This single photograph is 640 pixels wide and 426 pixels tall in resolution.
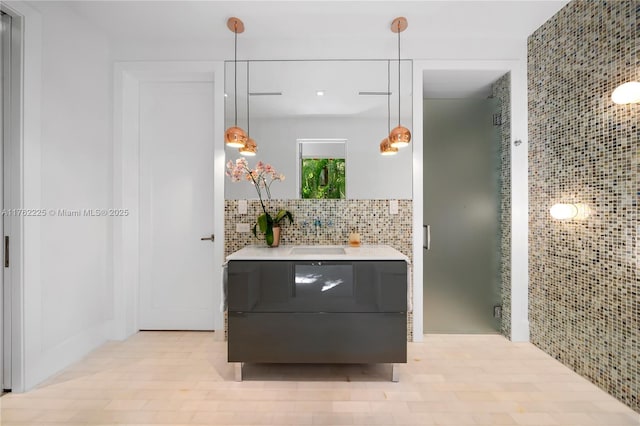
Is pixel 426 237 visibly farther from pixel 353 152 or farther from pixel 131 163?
pixel 131 163

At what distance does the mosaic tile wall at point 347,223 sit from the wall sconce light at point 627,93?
4.73 ft

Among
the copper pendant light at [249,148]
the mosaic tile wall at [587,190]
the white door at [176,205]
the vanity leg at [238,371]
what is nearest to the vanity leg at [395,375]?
the vanity leg at [238,371]

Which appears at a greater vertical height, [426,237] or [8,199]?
[8,199]

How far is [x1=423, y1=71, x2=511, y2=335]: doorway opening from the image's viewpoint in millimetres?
2857

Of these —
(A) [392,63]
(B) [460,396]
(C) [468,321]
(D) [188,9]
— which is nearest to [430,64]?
(A) [392,63]

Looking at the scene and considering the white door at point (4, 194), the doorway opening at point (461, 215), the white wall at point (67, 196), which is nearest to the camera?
the white door at point (4, 194)

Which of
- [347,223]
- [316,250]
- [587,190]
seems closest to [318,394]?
Answer: [316,250]

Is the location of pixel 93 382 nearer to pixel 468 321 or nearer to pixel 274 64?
pixel 274 64

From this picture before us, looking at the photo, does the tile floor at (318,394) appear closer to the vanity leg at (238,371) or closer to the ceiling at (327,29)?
the vanity leg at (238,371)

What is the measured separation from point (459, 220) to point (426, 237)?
38cm

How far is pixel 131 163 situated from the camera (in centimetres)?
282

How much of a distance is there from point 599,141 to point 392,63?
1.60 metres

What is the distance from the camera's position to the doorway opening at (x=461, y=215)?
9.37 ft

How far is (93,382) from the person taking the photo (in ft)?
6.75
